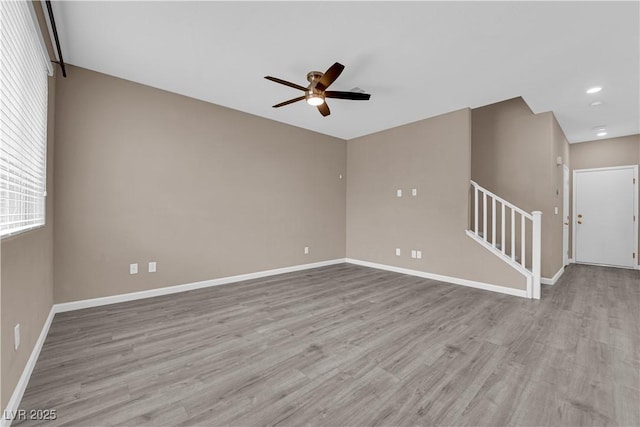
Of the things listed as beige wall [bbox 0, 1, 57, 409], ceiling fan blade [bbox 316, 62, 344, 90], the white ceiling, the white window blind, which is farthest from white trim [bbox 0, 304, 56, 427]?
ceiling fan blade [bbox 316, 62, 344, 90]

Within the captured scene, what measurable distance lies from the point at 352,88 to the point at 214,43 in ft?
5.58

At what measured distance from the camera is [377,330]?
2.65 metres

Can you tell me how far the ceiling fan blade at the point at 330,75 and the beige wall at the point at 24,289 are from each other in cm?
227

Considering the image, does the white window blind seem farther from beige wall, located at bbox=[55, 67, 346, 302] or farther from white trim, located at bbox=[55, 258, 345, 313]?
white trim, located at bbox=[55, 258, 345, 313]

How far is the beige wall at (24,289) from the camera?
144 centimetres

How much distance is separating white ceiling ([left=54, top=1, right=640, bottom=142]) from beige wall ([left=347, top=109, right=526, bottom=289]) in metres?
0.78

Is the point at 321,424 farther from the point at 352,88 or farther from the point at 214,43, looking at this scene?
the point at 352,88

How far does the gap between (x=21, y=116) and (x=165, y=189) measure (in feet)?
6.37

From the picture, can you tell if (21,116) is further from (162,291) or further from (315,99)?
(162,291)

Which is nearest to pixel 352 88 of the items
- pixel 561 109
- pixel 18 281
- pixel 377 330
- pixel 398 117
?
pixel 398 117

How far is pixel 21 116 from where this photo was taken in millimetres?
1784

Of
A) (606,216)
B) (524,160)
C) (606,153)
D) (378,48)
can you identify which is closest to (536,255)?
(524,160)

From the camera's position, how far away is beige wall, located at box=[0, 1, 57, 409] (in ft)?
4.72

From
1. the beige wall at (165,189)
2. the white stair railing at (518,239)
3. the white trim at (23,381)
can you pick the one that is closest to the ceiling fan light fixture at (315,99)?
the beige wall at (165,189)
